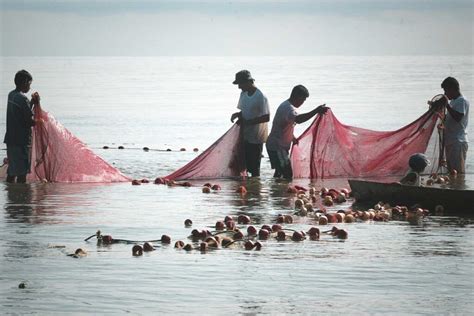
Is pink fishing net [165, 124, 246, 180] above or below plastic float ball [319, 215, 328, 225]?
above

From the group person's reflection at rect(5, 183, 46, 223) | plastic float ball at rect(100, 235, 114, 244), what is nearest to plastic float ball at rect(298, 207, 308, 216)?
plastic float ball at rect(100, 235, 114, 244)

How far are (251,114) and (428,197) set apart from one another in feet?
13.2

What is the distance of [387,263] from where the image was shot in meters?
11.4

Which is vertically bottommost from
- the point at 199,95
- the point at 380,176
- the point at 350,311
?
the point at 350,311

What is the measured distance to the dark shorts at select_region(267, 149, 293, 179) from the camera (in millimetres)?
17952

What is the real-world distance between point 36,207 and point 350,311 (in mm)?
6408

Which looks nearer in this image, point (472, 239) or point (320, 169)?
point (472, 239)

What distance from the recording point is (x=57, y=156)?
1738 centimetres

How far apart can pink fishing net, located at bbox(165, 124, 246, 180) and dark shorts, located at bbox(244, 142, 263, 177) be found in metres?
0.09

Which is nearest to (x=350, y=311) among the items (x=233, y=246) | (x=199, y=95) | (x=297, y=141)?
(x=233, y=246)

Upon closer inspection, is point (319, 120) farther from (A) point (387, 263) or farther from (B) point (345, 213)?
(A) point (387, 263)

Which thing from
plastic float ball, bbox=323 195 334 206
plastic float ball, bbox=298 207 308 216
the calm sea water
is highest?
plastic float ball, bbox=323 195 334 206

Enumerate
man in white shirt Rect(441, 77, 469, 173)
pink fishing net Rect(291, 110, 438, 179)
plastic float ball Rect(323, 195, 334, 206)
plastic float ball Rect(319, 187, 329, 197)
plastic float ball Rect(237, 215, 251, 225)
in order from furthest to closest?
1. pink fishing net Rect(291, 110, 438, 179)
2. man in white shirt Rect(441, 77, 469, 173)
3. plastic float ball Rect(319, 187, 329, 197)
4. plastic float ball Rect(323, 195, 334, 206)
5. plastic float ball Rect(237, 215, 251, 225)

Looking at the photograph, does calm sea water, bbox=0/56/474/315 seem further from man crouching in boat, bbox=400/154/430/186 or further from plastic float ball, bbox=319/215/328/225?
man crouching in boat, bbox=400/154/430/186
